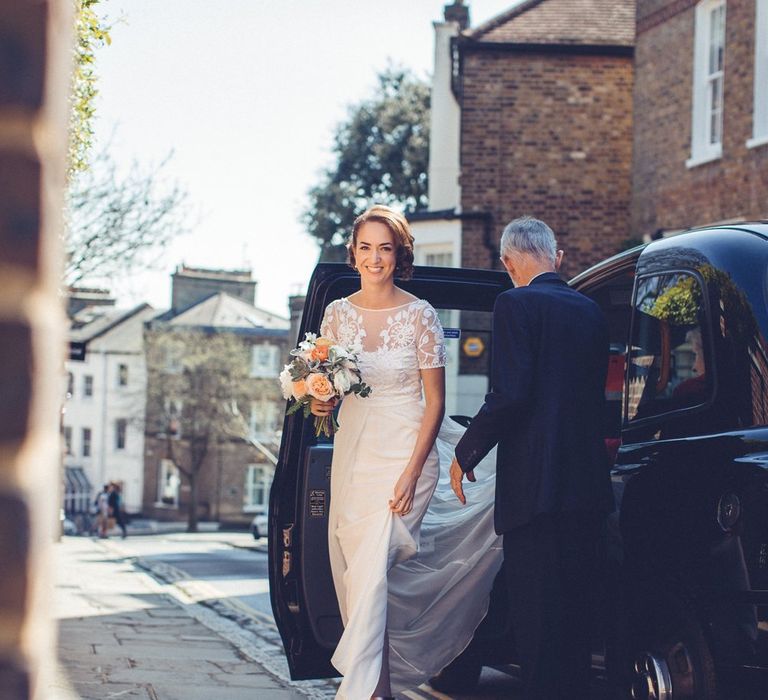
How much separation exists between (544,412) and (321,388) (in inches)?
40.1

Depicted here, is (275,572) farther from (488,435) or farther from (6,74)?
(6,74)

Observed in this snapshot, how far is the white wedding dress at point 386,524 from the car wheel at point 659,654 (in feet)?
3.08

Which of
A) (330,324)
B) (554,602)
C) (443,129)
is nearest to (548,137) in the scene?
(443,129)

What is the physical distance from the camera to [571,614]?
14.8 ft

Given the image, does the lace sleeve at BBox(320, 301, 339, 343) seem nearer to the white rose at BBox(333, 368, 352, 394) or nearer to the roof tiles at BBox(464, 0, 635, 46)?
the white rose at BBox(333, 368, 352, 394)

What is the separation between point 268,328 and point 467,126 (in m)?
48.5

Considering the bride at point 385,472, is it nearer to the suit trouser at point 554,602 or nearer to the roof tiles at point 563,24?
the suit trouser at point 554,602

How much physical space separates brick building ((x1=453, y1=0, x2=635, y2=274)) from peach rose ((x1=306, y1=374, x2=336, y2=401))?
1703cm

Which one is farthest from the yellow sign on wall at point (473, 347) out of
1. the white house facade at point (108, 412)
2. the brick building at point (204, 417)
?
the white house facade at point (108, 412)

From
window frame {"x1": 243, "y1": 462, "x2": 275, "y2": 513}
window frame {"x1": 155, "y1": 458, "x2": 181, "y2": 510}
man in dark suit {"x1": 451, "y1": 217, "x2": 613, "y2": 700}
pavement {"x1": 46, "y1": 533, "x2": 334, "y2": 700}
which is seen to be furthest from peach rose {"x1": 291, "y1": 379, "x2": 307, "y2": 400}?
window frame {"x1": 155, "y1": 458, "x2": 181, "y2": 510}

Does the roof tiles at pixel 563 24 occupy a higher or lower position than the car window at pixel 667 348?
higher

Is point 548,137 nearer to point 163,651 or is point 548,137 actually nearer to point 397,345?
point 163,651

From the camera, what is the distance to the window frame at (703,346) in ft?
14.7

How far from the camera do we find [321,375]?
509 cm
